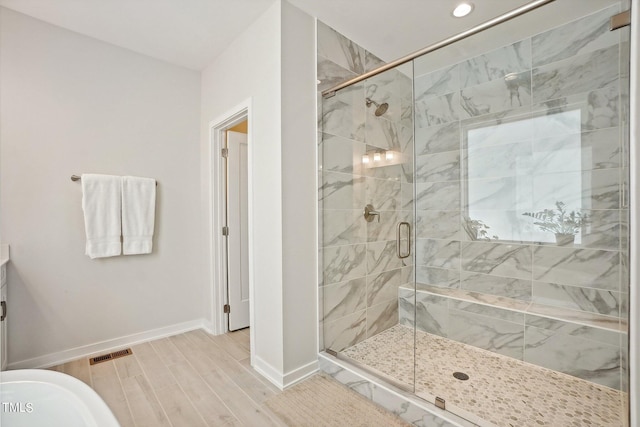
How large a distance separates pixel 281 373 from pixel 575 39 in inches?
127

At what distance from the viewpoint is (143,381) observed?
2.04 m

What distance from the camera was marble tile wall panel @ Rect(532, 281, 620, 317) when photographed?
2.05 metres

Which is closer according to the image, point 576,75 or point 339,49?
point 576,75

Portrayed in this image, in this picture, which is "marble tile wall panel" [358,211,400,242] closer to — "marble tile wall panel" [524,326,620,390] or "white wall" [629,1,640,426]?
"marble tile wall panel" [524,326,620,390]

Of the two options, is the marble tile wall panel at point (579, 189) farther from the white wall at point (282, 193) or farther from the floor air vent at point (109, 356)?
the floor air vent at point (109, 356)

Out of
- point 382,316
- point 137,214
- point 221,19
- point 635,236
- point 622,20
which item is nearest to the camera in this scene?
point 635,236

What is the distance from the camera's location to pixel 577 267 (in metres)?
2.20

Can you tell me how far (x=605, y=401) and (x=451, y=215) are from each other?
64.3 inches

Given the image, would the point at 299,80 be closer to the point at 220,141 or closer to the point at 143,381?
the point at 220,141

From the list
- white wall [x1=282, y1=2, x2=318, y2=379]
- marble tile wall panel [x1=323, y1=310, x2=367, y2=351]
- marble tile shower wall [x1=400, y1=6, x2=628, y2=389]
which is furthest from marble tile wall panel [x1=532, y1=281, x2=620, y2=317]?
white wall [x1=282, y1=2, x2=318, y2=379]

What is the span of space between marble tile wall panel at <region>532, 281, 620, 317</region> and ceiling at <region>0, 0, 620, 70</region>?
79.8 inches

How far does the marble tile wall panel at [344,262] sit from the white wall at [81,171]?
154cm

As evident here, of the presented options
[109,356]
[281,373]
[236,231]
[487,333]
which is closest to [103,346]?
[109,356]

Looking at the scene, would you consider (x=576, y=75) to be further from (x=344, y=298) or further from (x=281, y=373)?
(x=281, y=373)
